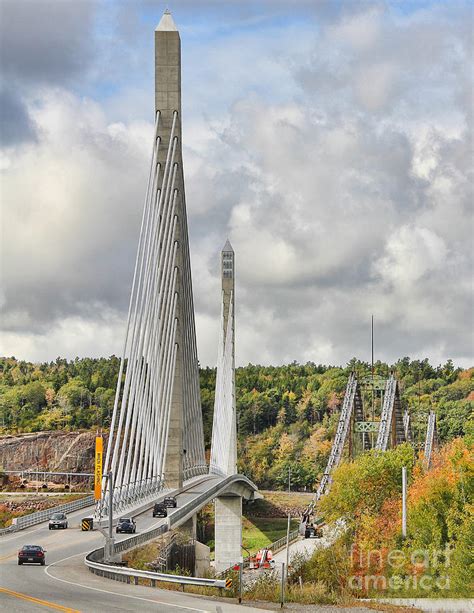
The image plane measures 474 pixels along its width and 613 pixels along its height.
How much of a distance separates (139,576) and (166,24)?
42.8 metres

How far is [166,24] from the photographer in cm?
6688

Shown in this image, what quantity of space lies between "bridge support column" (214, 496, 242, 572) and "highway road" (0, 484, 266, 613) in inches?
2161

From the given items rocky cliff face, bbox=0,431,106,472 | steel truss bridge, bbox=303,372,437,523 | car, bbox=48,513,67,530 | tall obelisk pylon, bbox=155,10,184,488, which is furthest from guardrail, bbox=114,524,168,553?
rocky cliff face, bbox=0,431,106,472

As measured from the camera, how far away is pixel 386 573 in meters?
50.9

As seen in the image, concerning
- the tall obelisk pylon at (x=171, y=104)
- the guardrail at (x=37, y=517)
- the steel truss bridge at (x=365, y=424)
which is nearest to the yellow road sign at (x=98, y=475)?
the guardrail at (x=37, y=517)

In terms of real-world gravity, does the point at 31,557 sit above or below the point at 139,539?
below

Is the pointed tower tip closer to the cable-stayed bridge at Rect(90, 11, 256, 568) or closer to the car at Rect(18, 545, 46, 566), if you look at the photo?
the cable-stayed bridge at Rect(90, 11, 256, 568)

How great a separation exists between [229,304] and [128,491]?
6482 centimetres

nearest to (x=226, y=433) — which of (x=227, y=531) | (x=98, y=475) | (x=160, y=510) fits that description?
(x=227, y=531)

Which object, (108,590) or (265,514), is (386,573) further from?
(265,514)

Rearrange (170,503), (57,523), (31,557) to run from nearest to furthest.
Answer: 1. (31,557)
2. (170,503)
3. (57,523)

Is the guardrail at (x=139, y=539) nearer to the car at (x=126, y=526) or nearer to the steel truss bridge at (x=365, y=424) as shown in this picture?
the car at (x=126, y=526)

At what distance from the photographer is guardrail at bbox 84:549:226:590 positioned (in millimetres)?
28969

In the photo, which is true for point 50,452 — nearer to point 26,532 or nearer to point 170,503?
point 26,532
